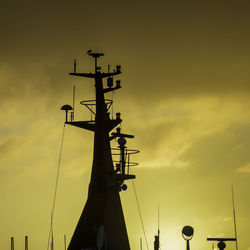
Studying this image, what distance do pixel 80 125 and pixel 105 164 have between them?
4385 millimetres

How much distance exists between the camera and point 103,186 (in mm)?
72625

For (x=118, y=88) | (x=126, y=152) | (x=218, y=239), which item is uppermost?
(x=118, y=88)

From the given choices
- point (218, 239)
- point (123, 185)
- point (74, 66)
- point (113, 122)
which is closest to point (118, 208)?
point (123, 185)

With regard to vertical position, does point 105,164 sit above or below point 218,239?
above

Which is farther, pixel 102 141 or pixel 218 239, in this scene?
pixel 102 141

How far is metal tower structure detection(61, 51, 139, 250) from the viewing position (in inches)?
2815

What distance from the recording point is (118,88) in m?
75.4

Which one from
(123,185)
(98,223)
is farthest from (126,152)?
(98,223)

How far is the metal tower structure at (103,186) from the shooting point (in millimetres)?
71500

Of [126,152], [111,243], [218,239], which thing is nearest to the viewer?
[218,239]

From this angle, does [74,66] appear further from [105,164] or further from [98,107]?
[105,164]

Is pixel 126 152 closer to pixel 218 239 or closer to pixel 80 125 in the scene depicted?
pixel 80 125

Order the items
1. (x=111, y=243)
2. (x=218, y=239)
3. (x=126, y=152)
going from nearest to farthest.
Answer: (x=218, y=239) → (x=111, y=243) → (x=126, y=152)

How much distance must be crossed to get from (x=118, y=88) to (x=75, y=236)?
13503 mm
